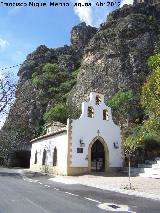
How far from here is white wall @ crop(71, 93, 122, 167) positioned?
29.4 metres

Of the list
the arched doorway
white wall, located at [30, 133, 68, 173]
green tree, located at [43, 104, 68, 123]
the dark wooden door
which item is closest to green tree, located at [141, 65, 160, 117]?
the arched doorway

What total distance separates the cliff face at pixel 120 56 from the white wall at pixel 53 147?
17.5 m

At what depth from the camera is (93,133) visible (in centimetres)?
3061

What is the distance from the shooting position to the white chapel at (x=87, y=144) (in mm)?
29172

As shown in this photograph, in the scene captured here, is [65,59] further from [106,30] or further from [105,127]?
[105,127]

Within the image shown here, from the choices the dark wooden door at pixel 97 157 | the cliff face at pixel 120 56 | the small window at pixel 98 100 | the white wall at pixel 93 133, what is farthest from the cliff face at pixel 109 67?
the dark wooden door at pixel 97 157

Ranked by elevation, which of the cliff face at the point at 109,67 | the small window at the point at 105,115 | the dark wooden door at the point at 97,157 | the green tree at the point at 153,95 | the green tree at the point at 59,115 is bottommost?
the dark wooden door at the point at 97,157

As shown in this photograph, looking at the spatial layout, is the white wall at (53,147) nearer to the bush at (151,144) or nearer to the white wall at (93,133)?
the white wall at (93,133)

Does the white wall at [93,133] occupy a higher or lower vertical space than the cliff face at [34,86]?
lower

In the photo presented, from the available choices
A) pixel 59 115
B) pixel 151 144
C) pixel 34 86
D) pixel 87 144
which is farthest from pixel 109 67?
pixel 87 144

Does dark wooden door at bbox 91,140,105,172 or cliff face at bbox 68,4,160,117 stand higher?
cliff face at bbox 68,4,160,117

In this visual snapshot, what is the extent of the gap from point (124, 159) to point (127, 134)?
7452 millimetres

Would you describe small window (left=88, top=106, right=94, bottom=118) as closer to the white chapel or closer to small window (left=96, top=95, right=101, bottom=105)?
the white chapel

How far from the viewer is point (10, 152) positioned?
168 ft
